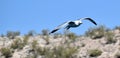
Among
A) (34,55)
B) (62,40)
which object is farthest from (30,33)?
(34,55)

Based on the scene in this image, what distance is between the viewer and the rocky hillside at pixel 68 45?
2470cm

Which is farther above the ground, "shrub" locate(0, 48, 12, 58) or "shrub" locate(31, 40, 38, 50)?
"shrub" locate(31, 40, 38, 50)

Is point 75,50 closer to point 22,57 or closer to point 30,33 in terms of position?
point 22,57

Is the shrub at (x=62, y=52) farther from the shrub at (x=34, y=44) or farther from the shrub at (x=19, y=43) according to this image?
the shrub at (x=19, y=43)

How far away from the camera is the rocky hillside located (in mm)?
24703

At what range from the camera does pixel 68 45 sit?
26.2 m

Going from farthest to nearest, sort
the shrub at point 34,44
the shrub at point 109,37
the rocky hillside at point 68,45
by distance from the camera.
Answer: the shrub at point 34,44 < the shrub at point 109,37 < the rocky hillside at point 68,45

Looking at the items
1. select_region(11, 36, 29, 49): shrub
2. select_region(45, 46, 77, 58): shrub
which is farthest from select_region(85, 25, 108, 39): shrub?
select_region(11, 36, 29, 49): shrub

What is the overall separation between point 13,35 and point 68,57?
7.91 metres

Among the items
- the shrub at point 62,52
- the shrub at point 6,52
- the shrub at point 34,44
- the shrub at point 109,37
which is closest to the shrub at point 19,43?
the shrub at point 34,44

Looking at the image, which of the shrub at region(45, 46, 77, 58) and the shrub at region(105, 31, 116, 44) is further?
the shrub at region(105, 31, 116, 44)

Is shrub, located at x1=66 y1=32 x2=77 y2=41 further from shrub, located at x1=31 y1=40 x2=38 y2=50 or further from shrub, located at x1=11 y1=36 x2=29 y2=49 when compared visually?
shrub, located at x1=11 y1=36 x2=29 y2=49

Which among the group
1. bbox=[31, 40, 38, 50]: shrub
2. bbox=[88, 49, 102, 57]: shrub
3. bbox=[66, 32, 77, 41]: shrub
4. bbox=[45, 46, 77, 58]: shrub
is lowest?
bbox=[88, 49, 102, 57]: shrub

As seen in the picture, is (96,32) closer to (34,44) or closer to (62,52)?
(34,44)
